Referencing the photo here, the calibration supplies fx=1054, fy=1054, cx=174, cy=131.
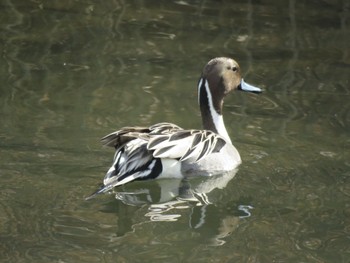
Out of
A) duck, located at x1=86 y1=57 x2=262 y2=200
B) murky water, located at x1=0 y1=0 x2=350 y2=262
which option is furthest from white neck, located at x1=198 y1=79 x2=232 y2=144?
murky water, located at x1=0 y1=0 x2=350 y2=262

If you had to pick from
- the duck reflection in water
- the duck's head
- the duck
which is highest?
the duck's head

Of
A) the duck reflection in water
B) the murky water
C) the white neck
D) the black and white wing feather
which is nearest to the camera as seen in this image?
the murky water

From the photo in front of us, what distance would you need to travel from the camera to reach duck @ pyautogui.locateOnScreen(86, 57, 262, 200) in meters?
7.95

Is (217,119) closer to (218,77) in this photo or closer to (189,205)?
(218,77)

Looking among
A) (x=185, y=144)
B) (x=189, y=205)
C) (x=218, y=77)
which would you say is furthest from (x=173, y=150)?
(x=218, y=77)

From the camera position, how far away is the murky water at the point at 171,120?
6949mm

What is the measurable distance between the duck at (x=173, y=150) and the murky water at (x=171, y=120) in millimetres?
122

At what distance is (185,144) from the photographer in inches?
324

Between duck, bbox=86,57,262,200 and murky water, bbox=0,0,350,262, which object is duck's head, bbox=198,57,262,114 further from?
murky water, bbox=0,0,350,262

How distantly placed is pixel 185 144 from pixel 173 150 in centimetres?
17

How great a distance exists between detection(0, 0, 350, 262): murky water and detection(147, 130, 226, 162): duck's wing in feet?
0.79

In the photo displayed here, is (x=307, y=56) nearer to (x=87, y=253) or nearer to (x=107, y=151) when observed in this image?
(x=107, y=151)

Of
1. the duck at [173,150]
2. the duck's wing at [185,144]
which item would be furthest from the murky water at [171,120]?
the duck's wing at [185,144]

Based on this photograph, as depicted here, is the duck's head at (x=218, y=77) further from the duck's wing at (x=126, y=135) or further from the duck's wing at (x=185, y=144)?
the duck's wing at (x=126, y=135)
